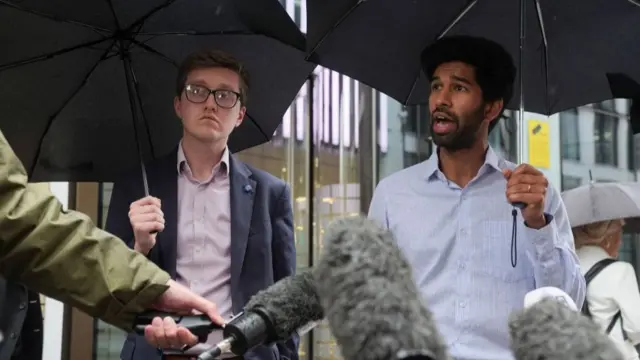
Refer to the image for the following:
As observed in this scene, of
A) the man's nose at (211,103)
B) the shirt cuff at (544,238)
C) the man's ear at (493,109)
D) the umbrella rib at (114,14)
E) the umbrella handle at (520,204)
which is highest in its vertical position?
the umbrella rib at (114,14)

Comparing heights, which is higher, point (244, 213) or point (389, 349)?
point (244, 213)

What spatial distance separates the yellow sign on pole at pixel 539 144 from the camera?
20.9ft

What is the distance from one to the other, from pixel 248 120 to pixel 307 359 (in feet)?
7.28

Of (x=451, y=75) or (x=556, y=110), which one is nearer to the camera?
(x=451, y=75)

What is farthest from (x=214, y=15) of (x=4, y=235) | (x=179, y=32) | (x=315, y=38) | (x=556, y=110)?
(x=4, y=235)

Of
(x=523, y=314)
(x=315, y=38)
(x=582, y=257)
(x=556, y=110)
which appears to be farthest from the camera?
(x=582, y=257)

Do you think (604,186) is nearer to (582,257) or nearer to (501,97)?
(582,257)

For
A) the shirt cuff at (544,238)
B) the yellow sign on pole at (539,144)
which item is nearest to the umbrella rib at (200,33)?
the shirt cuff at (544,238)

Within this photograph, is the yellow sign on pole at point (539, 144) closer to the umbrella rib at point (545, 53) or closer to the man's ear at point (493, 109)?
the umbrella rib at point (545, 53)

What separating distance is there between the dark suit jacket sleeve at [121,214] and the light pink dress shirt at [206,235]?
0.59ft

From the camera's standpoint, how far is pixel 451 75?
243 centimetres

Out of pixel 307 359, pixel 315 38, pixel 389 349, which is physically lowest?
pixel 307 359

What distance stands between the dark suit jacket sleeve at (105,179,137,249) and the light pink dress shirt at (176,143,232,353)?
0.18 m

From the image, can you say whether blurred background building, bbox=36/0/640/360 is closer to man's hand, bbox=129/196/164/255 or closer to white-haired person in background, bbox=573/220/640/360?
white-haired person in background, bbox=573/220/640/360
